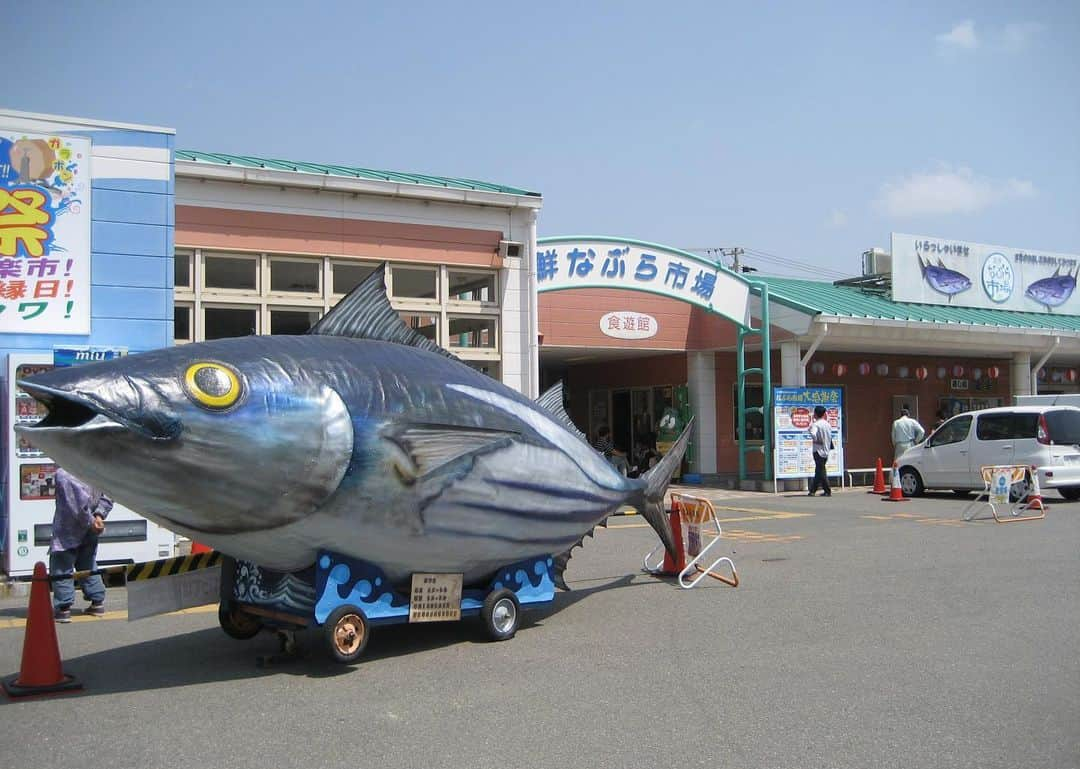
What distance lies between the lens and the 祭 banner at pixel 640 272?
17.1 meters

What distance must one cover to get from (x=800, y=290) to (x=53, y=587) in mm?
18403

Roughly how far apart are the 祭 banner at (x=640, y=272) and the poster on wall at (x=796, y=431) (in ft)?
6.18

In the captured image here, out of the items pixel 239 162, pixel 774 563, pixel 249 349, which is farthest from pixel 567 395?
pixel 249 349

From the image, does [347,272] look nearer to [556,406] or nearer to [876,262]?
[556,406]

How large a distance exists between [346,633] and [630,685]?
1.86 meters

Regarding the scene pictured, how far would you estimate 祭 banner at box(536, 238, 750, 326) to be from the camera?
1709cm

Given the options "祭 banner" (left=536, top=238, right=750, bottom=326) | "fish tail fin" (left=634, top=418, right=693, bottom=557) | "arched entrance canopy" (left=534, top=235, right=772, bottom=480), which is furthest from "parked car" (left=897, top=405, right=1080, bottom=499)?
"fish tail fin" (left=634, top=418, right=693, bottom=557)

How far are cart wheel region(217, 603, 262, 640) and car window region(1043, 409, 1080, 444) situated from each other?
14.5m

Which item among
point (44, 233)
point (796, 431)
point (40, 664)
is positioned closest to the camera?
point (40, 664)

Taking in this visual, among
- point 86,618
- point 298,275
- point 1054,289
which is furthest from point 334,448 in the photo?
point 1054,289

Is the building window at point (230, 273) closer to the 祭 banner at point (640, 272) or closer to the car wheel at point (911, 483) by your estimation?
the 祭 banner at point (640, 272)

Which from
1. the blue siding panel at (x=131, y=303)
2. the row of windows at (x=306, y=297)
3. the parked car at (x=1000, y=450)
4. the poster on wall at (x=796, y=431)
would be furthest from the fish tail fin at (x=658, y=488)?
the poster on wall at (x=796, y=431)

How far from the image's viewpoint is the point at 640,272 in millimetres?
18438

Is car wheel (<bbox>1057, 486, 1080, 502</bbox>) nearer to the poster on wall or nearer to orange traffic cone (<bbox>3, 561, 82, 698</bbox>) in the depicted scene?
the poster on wall
